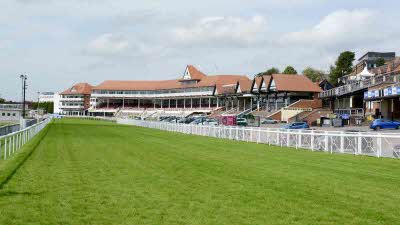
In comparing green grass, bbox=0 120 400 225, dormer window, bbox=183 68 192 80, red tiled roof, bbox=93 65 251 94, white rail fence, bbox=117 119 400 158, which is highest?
dormer window, bbox=183 68 192 80

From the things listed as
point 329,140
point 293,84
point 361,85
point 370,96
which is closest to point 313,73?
point 293,84

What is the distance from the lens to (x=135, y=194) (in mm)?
10508

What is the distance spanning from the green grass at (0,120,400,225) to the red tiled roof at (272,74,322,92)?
6760cm

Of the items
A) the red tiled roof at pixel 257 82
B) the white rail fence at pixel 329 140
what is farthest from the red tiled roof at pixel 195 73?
the white rail fence at pixel 329 140

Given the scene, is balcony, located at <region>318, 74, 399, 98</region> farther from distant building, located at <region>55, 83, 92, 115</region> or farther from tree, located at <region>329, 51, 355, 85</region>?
distant building, located at <region>55, 83, 92, 115</region>

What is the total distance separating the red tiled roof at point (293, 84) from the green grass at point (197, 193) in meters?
67.6

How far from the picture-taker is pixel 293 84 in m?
85.8

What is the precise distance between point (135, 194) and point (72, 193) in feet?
4.39

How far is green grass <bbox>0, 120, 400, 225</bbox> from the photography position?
817 centimetres

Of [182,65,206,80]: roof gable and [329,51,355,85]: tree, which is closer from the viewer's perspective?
[329,51,355,85]: tree

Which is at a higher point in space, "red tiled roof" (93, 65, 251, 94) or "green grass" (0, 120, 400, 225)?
"red tiled roof" (93, 65, 251, 94)

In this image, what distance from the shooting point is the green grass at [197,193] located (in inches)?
322

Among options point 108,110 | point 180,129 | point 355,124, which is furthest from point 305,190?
point 108,110

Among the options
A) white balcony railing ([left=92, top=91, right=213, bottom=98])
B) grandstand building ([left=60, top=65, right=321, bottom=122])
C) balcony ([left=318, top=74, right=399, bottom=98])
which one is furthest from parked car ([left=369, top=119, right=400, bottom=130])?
white balcony railing ([left=92, top=91, right=213, bottom=98])
